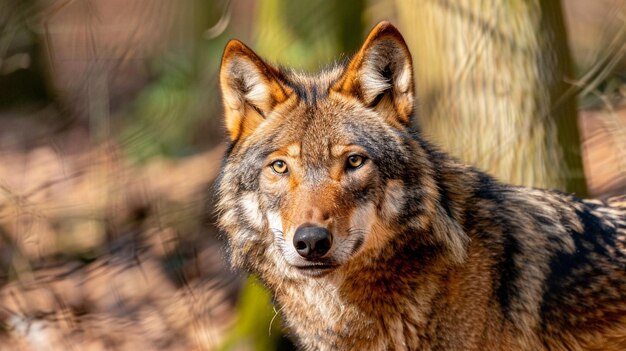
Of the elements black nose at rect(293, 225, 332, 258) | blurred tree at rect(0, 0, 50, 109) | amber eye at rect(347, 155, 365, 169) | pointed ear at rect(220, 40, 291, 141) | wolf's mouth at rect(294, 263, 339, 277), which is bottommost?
blurred tree at rect(0, 0, 50, 109)

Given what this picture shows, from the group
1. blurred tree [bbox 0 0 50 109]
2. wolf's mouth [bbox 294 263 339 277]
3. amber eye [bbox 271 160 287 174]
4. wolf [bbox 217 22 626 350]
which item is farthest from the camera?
blurred tree [bbox 0 0 50 109]

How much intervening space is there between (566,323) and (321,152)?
5.05ft

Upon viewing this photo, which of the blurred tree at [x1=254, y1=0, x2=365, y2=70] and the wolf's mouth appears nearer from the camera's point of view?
the wolf's mouth

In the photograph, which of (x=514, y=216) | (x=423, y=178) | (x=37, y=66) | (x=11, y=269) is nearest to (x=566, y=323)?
(x=514, y=216)

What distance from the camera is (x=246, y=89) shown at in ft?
15.3

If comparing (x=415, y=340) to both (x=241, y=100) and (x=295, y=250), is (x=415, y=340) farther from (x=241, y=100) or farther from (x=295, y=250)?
(x=241, y=100)

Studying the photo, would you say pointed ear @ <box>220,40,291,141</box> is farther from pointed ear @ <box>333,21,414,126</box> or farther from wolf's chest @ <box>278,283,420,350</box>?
wolf's chest @ <box>278,283,420,350</box>

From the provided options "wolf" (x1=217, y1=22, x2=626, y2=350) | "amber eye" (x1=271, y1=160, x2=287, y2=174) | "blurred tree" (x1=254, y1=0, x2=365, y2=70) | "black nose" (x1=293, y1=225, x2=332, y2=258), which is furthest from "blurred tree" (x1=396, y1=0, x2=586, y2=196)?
"black nose" (x1=293, y1=225, x2=332, y2=258)

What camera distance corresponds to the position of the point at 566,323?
439cm

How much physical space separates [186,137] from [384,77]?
575 cm

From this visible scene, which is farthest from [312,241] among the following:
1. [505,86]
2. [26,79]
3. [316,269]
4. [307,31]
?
[26,79]

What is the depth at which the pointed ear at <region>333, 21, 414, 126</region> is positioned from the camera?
427 cm

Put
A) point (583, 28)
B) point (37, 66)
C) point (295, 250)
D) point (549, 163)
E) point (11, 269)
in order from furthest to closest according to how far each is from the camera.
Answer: point (583, 28) → point (37, 66) → point (11, 269) → point (549, 163) → point (295, 250)

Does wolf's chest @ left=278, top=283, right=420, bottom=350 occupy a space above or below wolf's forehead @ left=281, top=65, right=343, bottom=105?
below
